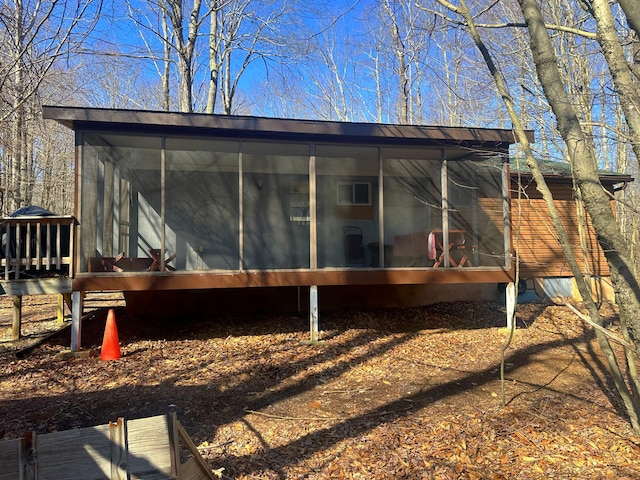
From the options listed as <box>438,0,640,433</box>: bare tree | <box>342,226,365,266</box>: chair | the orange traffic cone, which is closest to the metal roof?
<box>342,226,365,266</box>: chair

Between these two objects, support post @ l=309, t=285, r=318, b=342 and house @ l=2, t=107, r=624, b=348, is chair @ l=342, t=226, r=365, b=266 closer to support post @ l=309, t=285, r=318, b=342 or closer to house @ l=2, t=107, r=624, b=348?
house @ l=2, t=107, r=624, b=348

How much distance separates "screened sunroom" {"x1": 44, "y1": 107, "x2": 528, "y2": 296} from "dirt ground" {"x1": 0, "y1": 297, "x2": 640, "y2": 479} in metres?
1.18

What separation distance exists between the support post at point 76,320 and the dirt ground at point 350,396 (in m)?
0.27

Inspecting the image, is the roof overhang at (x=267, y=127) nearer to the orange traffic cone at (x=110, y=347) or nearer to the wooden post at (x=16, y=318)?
the orange traffic cone at (x=110, y=347)

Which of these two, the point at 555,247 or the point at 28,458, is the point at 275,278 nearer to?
the point at 28,458

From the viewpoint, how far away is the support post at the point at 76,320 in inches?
254

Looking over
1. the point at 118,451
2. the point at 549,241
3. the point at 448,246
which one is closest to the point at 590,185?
the point at 118,451

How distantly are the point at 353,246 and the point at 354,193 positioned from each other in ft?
5.18

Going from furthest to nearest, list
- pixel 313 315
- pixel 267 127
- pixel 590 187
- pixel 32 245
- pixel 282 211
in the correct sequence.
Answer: pixel 282 211 → pixel 313 315 → pixel 267 127 → pixel 32 245 → pixel 590 187

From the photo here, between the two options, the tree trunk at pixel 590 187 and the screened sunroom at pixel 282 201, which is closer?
the tree trunk at pixel 590 187

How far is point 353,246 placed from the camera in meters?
9.73

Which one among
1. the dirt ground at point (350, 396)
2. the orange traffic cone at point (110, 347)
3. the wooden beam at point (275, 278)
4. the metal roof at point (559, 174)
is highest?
the metal roof at point (559, 174)

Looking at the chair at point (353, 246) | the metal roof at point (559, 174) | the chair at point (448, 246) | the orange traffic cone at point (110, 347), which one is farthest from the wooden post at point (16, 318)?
the metal roof at point (559, 174)

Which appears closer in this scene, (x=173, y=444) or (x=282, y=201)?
(x=173, y=444)
